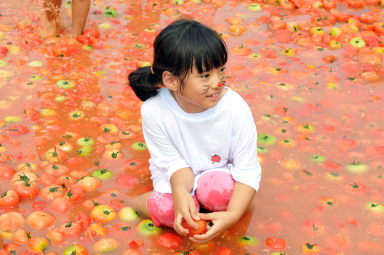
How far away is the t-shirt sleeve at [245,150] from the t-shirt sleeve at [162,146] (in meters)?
0.30

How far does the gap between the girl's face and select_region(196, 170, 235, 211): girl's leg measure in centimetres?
42

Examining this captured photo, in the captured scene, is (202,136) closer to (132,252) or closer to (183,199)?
(183,199)

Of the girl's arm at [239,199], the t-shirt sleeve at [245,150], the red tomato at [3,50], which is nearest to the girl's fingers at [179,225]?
the girl's arm at [239,199]

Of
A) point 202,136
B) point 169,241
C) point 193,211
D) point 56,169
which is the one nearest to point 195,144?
point 202,136

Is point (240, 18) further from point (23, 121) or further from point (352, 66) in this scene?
point (23, 121)

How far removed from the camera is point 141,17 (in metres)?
5.96

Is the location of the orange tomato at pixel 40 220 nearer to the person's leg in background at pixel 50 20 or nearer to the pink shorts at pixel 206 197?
the pink shorts at pixel 206 197

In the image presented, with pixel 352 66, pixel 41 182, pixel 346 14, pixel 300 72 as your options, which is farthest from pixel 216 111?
pixel 346 14

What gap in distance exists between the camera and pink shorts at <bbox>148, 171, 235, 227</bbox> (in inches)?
114

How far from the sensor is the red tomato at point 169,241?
293 centimetres

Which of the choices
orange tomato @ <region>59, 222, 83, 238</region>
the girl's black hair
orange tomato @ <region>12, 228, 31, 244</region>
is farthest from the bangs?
orange tomato @ <region>12, 228, 31, 244</region>

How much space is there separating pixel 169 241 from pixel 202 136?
623mm

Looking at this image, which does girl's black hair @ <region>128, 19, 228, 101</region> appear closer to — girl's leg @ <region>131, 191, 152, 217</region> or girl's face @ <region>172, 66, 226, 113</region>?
girl's face @ <region>172, 66, 226, 113</region>

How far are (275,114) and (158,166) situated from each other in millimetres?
1534
